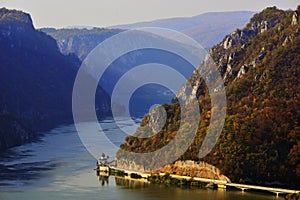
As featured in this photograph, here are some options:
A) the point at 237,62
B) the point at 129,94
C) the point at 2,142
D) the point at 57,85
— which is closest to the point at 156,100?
the point at 129,94

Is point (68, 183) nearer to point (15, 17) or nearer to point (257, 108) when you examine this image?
point (257, 108)

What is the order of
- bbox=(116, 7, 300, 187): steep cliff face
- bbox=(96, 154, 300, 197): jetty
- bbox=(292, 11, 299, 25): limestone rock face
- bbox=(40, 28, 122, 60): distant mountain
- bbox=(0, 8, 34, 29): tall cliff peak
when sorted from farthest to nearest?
bbox=(40, 28, 122, 60): distant mountain < bbox=(0, 8, 34, 29): tall cliff peak < bbox=(292, 11, 299, 25): limestone rock face < bbox=(116, 7, 300, 187): steep cliff face < bbox=(96, 154, 300, 197): jetty

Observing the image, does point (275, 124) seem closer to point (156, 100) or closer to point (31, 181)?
point (31, 181)

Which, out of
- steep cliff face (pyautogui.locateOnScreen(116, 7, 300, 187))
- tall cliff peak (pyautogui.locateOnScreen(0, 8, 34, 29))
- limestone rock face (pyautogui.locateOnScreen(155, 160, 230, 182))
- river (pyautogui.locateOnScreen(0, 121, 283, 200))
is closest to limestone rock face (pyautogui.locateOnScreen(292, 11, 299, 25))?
steep cliff face (pyautogui.locateOnScreen(116, 7, 300, 187))

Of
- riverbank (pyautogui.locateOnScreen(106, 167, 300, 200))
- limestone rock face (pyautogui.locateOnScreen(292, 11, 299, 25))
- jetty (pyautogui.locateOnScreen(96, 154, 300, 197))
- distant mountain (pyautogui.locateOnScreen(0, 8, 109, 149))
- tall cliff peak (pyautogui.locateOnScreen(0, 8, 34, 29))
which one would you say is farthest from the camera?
tall cliff peak (pyautogui.locateOnScreen(0, 8, 34, 29))

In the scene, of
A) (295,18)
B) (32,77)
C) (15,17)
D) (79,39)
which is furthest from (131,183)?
(79,39)

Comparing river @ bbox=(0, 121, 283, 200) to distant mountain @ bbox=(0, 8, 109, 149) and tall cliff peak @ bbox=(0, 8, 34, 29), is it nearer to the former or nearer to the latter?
distant mountain @ bbox=(0, 8, 109, 149)

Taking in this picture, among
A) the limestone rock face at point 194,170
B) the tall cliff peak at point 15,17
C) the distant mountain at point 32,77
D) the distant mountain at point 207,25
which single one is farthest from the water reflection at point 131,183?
the distant mountain at point 207,25
